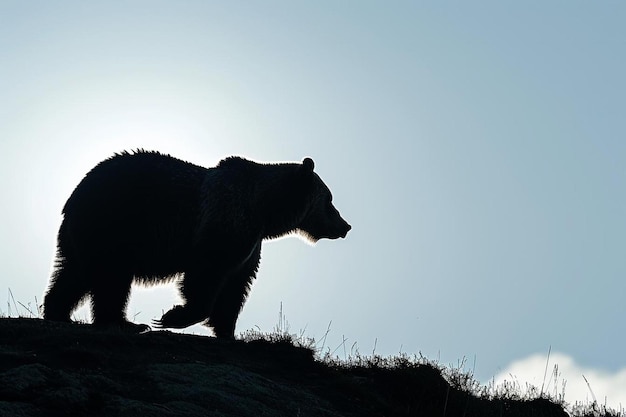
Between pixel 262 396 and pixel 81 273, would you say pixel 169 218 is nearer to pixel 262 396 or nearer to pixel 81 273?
pixel 81 273

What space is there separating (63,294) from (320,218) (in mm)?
3933

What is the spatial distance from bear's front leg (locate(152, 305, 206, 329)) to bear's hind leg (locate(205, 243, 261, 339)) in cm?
78

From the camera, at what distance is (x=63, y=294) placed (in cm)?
1161

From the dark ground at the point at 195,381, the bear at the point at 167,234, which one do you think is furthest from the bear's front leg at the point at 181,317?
the dark ground at the point at 195,381

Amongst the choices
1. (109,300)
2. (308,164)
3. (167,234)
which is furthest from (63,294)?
(308,164)

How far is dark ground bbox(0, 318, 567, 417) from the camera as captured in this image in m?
6.20

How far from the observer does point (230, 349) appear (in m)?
9.28

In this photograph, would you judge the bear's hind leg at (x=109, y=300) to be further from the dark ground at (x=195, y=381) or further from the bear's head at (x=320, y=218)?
the bear's head at (x=320, y=218)

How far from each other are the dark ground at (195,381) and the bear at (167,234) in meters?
1.19

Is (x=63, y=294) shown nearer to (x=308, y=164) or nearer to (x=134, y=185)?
(x=134, y=185)

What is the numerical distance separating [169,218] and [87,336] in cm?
302

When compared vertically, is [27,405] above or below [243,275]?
below

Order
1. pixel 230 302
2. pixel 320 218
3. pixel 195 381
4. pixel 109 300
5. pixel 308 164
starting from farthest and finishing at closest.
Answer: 1. pixel 320 218
2. pixel 308 164
3. pixel 230 302
4. pixel 109 300
5. pixel 195 381

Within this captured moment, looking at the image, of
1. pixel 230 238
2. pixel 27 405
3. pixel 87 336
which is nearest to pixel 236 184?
pixel 230 238
